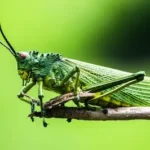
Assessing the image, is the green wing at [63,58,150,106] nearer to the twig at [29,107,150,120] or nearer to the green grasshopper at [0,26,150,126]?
the green grasshopper at [0,26,150,126]

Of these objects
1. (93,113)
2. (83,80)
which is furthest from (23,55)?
(93,113)

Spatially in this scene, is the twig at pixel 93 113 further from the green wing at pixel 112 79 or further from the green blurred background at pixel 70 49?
the green blurred background at pixel 70 49

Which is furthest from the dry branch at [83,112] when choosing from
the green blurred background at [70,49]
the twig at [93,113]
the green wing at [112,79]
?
the green blurred background at [70,49]

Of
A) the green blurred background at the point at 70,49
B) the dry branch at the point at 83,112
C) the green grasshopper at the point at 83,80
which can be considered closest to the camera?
the dry branch at the point at 83,112

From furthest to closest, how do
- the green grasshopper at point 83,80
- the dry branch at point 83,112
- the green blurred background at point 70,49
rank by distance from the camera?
the green blurred background at point 70,49 → the green grasshopper at point 83,80 → the dry branch at point 83,112

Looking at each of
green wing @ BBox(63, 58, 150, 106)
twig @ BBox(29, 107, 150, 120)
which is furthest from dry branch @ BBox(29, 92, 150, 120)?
green wing @ BBox(63, 58, 150, 106)

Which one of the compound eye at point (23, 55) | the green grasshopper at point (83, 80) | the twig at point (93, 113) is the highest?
the compound eye at point (23, 55)

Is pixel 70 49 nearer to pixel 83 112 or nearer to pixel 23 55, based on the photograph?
pixel 23 55

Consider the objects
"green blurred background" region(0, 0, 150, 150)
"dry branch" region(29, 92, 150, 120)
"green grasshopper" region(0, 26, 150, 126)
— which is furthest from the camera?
"green blurred background" region(0, 0, 150, 150)

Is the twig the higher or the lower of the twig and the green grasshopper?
the lower
